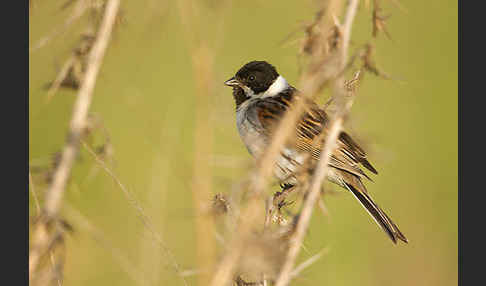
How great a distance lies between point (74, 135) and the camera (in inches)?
79.4

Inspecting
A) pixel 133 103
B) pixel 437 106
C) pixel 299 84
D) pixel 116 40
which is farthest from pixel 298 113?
pixel 437 106

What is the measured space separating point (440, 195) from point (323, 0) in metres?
4.54

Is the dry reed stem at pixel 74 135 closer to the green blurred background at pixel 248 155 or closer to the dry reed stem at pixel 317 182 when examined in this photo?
the dry reed stem at pixel 317 182

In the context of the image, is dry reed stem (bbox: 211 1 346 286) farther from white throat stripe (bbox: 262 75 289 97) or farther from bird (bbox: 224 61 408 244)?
white throat stripe (bbox: 262 75 289 97)

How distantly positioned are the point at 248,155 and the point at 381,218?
1800mm

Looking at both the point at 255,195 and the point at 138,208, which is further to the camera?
the point at 138,208

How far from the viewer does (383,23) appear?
2518mm

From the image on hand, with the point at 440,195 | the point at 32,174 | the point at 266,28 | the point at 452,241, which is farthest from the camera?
the point at 266,28

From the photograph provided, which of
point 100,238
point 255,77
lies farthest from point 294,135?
point 100,238

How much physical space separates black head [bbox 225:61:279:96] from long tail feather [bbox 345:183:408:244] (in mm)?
1071

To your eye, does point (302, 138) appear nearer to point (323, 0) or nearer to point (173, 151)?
point (173, 151)

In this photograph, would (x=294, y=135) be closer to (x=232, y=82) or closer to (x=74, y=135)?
(x=232, y=82)

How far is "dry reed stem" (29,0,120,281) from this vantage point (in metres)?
1.96

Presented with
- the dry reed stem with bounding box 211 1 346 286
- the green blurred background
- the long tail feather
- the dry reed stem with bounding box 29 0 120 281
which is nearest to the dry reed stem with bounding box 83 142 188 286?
the dry reed stem with bounding box 29 0 120 281
